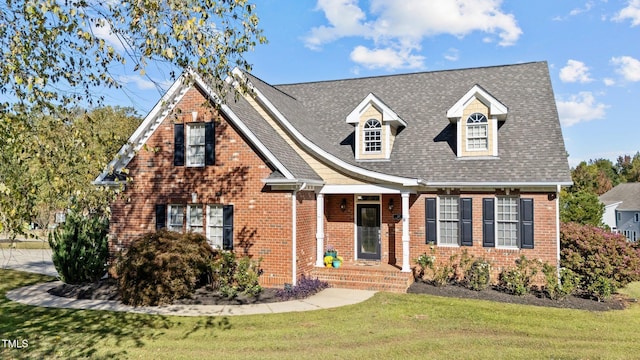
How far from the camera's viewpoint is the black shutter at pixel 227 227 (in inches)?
535

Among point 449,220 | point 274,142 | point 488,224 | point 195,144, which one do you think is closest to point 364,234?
point 449,220

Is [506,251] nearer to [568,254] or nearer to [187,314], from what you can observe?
[568,254]

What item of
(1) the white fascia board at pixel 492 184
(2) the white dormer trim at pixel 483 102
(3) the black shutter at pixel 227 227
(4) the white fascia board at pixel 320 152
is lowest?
(3) the black shutter at pixel 227 227

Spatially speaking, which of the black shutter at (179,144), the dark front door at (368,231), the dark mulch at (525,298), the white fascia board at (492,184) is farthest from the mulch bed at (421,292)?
the black shutter at (179,144)

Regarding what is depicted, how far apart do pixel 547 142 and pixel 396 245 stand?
6.40 meters

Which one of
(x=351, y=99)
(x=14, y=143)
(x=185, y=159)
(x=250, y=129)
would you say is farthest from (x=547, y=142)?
(x=14, y=143)

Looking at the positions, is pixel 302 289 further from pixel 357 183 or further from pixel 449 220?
pixel 449 220

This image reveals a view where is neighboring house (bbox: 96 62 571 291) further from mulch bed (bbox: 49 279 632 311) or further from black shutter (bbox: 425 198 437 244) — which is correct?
mulch bed (bbox: 49 279 632 311)

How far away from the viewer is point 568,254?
43.0ft

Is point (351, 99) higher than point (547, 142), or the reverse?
point (351, 99)

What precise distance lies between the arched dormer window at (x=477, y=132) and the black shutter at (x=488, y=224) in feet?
7.25

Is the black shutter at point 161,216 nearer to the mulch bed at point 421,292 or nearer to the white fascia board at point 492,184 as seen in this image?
the mulch bed at point 421,292

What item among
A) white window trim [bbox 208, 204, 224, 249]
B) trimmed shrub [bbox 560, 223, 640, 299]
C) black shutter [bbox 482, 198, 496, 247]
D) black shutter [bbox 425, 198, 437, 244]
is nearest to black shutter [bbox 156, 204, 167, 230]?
white window trim [bbox 208, 204, 224, 249]

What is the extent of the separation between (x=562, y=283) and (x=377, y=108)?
847cm
